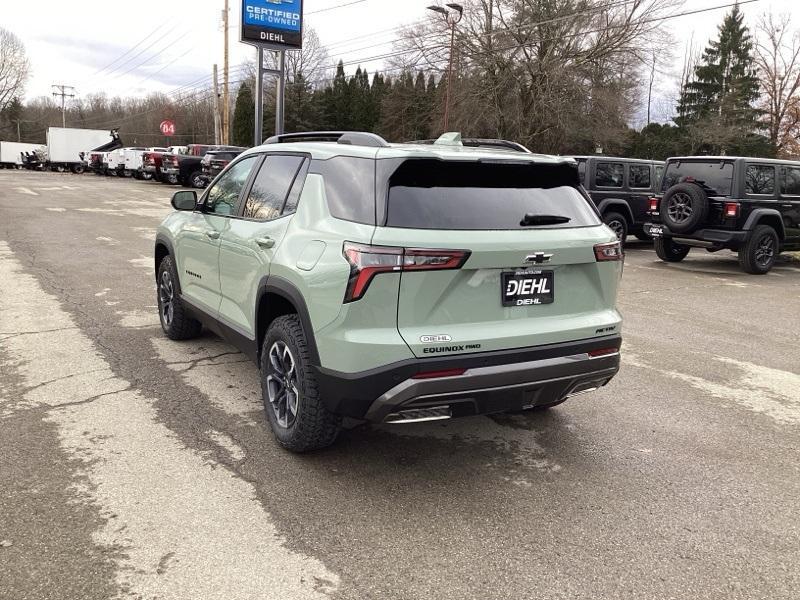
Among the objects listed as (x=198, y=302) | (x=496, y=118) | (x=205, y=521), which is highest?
(x=496, y=118)

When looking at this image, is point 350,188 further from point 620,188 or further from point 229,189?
point 620,188

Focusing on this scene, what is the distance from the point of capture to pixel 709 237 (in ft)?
37.2

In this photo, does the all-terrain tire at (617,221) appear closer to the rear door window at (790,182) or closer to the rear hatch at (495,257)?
the rear door window at (790,182)

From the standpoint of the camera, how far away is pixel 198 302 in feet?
16.8

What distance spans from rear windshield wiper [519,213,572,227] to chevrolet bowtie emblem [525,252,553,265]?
7.2 inches

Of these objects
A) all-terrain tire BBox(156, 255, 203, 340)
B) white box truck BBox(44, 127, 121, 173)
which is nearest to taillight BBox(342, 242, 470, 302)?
all-terrain tire BBox(156, 255, 203, 340)

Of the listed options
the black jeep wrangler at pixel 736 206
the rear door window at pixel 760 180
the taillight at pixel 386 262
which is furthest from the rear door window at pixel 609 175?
the taillight at pixel 386 262

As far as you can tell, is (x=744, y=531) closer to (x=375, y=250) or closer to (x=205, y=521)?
(x=375, y=250)

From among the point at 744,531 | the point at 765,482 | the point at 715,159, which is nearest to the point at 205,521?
the point at 744,531

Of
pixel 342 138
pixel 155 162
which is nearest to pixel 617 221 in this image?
pixel 342 138

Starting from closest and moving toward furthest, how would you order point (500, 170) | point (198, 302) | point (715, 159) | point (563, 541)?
1. point (563, 541)
2. point (500, 170)
3. point (198, 302)
4. point (715, 159)

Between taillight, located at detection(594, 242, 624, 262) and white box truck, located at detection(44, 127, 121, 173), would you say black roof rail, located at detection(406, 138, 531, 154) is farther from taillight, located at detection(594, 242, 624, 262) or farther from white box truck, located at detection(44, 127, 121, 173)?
white box truck, located at detection(44, 127, 121, 173)

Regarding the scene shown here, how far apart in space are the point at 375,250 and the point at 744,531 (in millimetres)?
2132

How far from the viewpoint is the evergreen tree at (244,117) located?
5972 cm
